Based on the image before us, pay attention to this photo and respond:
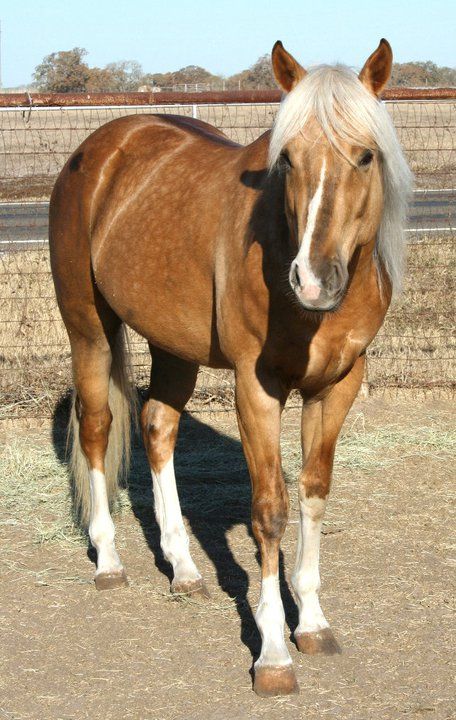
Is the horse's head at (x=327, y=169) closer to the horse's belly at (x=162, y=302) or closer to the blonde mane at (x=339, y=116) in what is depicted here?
the blonde mane at (x=339, y=116)

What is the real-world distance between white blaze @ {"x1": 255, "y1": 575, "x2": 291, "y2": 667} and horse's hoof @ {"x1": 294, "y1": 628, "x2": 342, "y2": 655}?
19cm

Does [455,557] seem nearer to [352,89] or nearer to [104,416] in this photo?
[104,416]

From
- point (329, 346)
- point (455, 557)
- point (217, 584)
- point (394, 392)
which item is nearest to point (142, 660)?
point (217, 584)

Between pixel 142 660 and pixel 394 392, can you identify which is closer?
pixel 142 660

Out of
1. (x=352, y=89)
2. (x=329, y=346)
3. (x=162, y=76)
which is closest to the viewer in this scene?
(x=352, y=89)

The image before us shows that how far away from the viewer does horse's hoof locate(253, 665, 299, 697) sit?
295 centimetres

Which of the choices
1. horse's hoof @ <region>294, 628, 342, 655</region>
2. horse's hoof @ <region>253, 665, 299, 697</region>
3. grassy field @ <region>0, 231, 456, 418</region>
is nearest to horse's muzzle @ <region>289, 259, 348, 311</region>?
horse's hoof @ <region>253, 665, 299, 697</region>

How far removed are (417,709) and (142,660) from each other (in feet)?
3.17

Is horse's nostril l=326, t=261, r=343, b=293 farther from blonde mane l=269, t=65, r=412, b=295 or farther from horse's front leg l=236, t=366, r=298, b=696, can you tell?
horse's front leg l=236, t=366, r=298, b=696

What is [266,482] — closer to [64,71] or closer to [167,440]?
[167,440]

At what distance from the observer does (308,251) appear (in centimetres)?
247

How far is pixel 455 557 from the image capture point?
4.05m

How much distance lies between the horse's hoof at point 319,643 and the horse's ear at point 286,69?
1837 mm

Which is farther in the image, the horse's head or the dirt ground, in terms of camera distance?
the dirt ground
